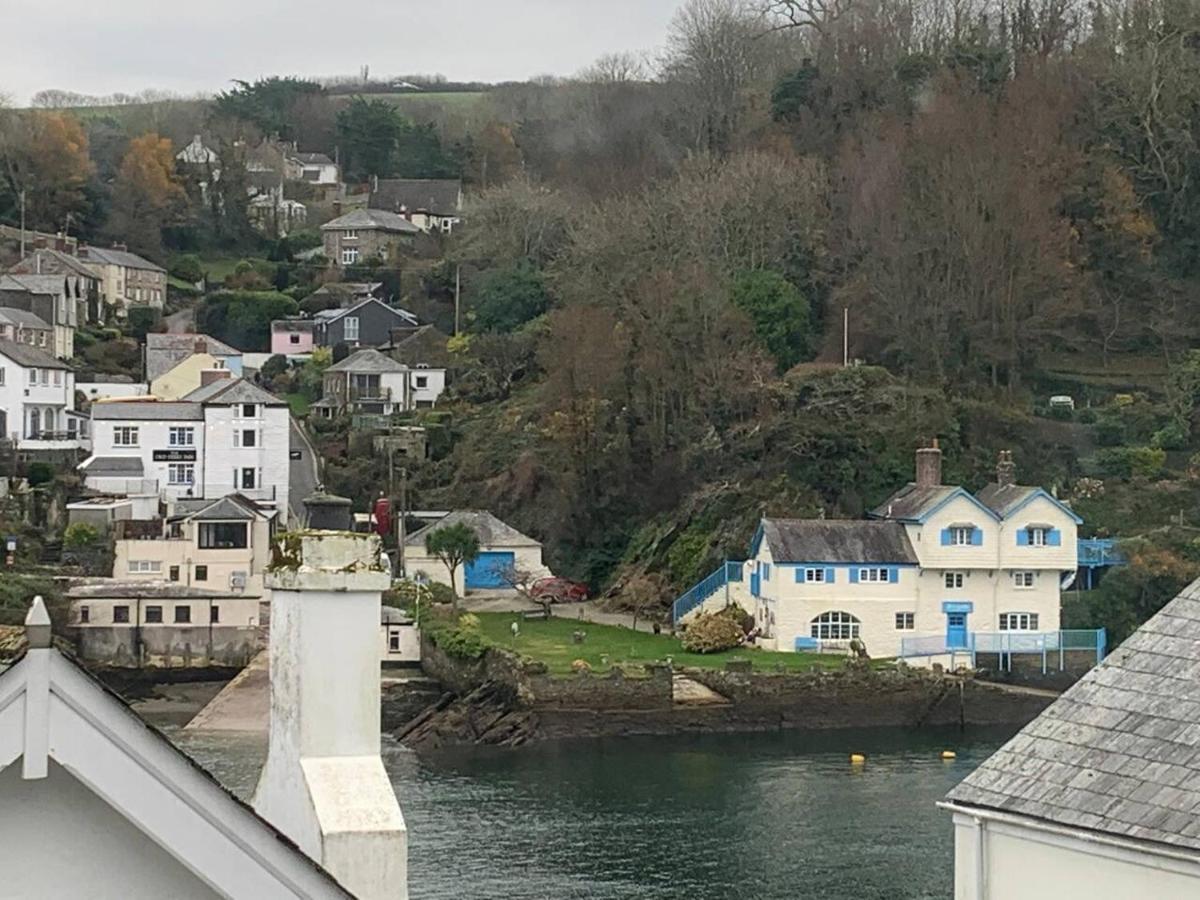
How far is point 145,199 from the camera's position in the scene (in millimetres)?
92500

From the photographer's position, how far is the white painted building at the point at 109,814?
3.56 metres

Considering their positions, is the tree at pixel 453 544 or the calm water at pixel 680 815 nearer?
the calm water at pixel 680 815

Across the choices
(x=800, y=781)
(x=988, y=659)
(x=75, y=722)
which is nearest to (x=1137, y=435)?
A: (x=988, y=659)

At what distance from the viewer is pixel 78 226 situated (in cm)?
9094

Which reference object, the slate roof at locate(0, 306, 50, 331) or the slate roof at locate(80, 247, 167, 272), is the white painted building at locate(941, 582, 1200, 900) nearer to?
the slate roof at locate(0, 306, 50, 331)

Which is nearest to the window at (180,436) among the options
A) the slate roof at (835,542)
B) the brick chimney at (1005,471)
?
the slate roof at (835,542)

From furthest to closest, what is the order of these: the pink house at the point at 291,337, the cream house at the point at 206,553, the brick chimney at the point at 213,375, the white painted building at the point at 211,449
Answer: the pink house at the point at 291,337
the brick chimney at the point at 213,375
the white painted building at the point at 211,449
the cream house at the point at 206,553

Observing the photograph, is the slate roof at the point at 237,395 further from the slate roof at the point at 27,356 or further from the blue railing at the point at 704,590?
the blue railing at the point at 704,590

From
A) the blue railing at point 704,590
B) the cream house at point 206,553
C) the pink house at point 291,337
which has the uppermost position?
the pink house at point 291,337

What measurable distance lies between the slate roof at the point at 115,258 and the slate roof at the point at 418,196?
13051mm

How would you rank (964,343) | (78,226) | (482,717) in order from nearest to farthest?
(482,717) → (964,343) → (78,226)

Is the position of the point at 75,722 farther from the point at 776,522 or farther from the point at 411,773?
the point at 776,522

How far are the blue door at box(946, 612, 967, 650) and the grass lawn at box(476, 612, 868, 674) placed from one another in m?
3.65

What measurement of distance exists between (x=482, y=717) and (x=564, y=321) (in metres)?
21.1
